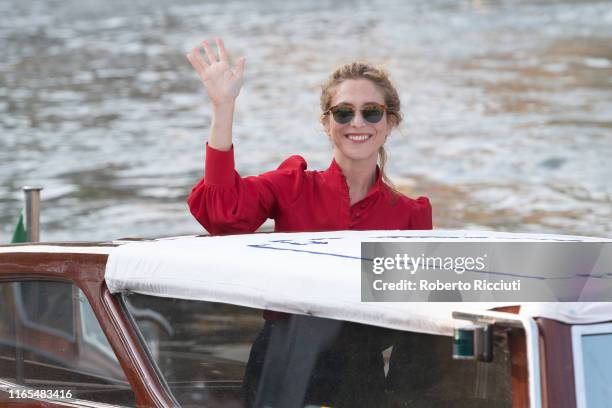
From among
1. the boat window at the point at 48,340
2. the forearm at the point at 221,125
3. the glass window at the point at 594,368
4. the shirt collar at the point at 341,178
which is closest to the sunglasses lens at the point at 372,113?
the shirt collar at the point at 341,178

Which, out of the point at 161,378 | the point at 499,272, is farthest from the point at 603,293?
the point at 161,378

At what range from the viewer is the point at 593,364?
318cm

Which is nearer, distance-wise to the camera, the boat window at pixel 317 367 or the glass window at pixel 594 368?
the glass window at pixel 594 368

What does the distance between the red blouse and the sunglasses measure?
0.20 meters

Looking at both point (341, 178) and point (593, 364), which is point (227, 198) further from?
point (593, 364)

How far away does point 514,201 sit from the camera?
50.6ft

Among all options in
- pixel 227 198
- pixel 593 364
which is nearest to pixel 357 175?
pixel 227 198

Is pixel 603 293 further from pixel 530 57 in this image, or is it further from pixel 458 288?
pixel 530 57

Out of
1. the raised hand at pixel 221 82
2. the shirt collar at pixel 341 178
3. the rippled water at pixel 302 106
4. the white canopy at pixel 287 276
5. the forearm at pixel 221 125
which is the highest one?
the rippled water at pixel 302 106

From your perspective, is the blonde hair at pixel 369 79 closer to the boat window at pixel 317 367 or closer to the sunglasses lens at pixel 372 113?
the sunglasses lens at pixel 372 113

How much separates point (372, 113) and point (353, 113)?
80 millimetres

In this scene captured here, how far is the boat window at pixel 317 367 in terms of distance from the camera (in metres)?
3.40

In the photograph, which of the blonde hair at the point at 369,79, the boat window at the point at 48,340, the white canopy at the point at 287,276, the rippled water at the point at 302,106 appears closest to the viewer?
the white canopy at the point at 287,276

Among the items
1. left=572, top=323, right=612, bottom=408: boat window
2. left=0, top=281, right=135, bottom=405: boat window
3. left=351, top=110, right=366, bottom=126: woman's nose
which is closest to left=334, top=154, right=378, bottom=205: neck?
left=351, top=110, right=366, bottom=126: woman's nose
